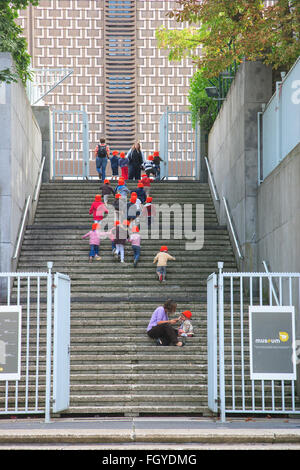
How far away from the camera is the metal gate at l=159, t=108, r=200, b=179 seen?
2909 cm

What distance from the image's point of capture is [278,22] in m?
18.5

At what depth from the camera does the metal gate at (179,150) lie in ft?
95.5

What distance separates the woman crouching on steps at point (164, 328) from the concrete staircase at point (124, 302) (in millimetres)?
179

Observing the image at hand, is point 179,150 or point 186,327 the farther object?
point 179,150

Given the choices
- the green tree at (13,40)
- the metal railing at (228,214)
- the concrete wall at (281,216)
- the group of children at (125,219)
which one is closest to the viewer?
the concrete wall at (281,216)

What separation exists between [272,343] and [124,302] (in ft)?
19.5

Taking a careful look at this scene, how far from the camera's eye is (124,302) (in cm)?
1678

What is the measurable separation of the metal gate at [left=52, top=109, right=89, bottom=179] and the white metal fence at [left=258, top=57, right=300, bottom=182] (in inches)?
469

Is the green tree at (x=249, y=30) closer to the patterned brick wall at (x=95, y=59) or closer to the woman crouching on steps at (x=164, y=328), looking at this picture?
the woman crouching on steps at (x=164, y=328)

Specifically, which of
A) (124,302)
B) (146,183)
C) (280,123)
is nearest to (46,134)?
(146,183)

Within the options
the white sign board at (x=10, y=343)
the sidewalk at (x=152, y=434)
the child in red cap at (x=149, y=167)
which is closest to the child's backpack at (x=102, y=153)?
the child in red cap at (x=149, y=167)

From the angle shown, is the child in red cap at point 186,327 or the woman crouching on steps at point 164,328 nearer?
the woman crouching on steps at point 164,328

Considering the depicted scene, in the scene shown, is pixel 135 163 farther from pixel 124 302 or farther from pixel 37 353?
pixel 37 353

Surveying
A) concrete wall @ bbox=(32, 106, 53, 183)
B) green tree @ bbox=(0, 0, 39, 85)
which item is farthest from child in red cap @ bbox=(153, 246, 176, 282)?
concrete wall @ bbox=(32, 106, 53, 183)
